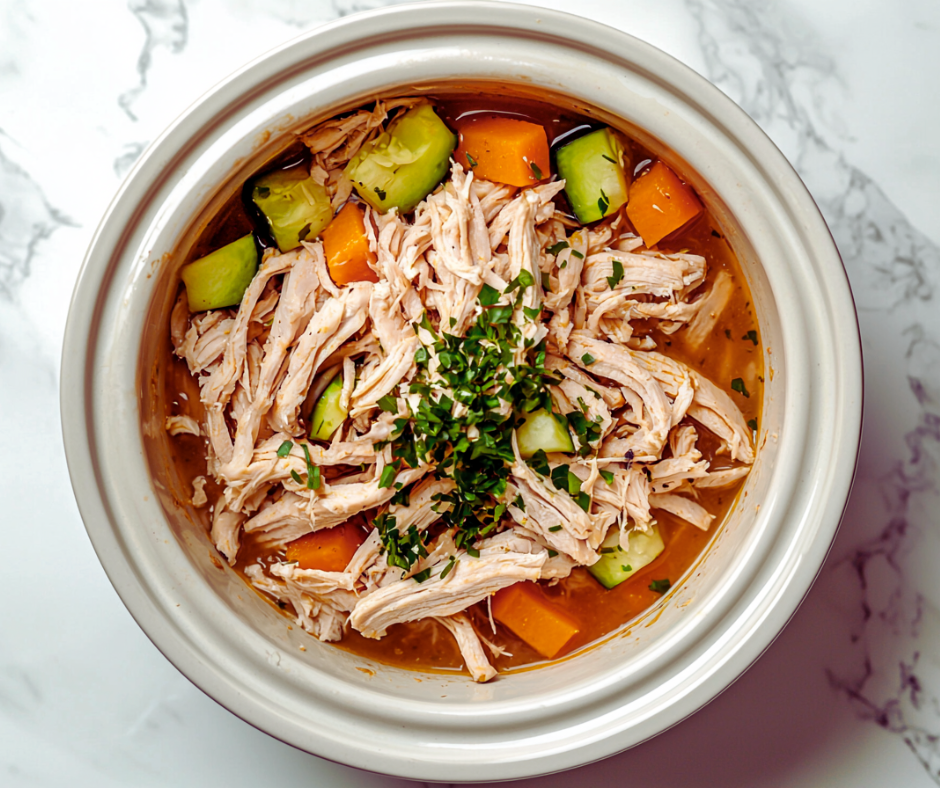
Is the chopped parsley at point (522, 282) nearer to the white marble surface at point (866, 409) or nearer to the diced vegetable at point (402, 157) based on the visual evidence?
the diced vegetable at point (402, 157)

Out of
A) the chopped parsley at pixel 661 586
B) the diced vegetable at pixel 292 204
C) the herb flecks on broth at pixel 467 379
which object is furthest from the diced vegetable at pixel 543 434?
the diced vegetable at pixel 292 204

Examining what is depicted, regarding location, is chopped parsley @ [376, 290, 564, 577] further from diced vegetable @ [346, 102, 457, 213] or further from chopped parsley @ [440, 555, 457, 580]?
diced vegetable @ [346, 102, 457, 213]

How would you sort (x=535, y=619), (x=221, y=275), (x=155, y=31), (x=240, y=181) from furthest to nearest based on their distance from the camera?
(x=155, y=31)
(x=535, y=619)
(x=221, y=275)
(x=240, y=181)

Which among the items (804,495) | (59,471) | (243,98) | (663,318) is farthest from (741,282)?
(59,471)

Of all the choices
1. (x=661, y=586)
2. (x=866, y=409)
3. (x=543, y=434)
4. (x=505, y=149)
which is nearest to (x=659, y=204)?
(x=505, y=149)

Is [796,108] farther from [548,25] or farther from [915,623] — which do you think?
[915,623]

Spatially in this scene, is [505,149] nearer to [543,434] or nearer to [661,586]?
[543,434]
